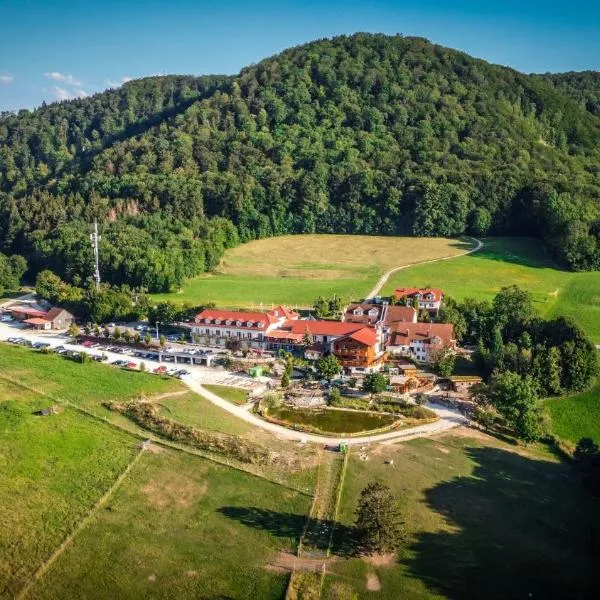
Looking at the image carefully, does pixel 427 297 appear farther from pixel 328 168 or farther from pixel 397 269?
pixel 328 168

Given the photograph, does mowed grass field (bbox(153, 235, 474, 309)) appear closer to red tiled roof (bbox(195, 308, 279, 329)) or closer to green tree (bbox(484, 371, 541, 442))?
red tiled roof (bbox(195, 308, 279, 329))

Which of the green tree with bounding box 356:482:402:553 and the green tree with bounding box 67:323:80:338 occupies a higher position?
the green tree with bounding box 67:323:80:338

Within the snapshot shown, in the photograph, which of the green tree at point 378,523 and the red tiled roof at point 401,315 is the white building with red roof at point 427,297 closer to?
the red tiled roof at point 401,315

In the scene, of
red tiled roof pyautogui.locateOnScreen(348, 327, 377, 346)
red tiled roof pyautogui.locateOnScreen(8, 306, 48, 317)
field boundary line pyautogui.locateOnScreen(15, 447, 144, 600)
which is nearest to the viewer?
field boundary line pyautogui.locateOnScreen(15, 447, 144, 600)

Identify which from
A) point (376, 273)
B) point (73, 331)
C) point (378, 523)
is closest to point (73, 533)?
point (378, 523)

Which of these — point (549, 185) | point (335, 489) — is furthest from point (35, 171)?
point (335, 489)

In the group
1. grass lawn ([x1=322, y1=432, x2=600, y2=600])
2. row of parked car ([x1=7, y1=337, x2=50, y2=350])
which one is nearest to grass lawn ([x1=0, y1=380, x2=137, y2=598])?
grass lawn ([x1=322, y1=432, x2=600, y2=600])
